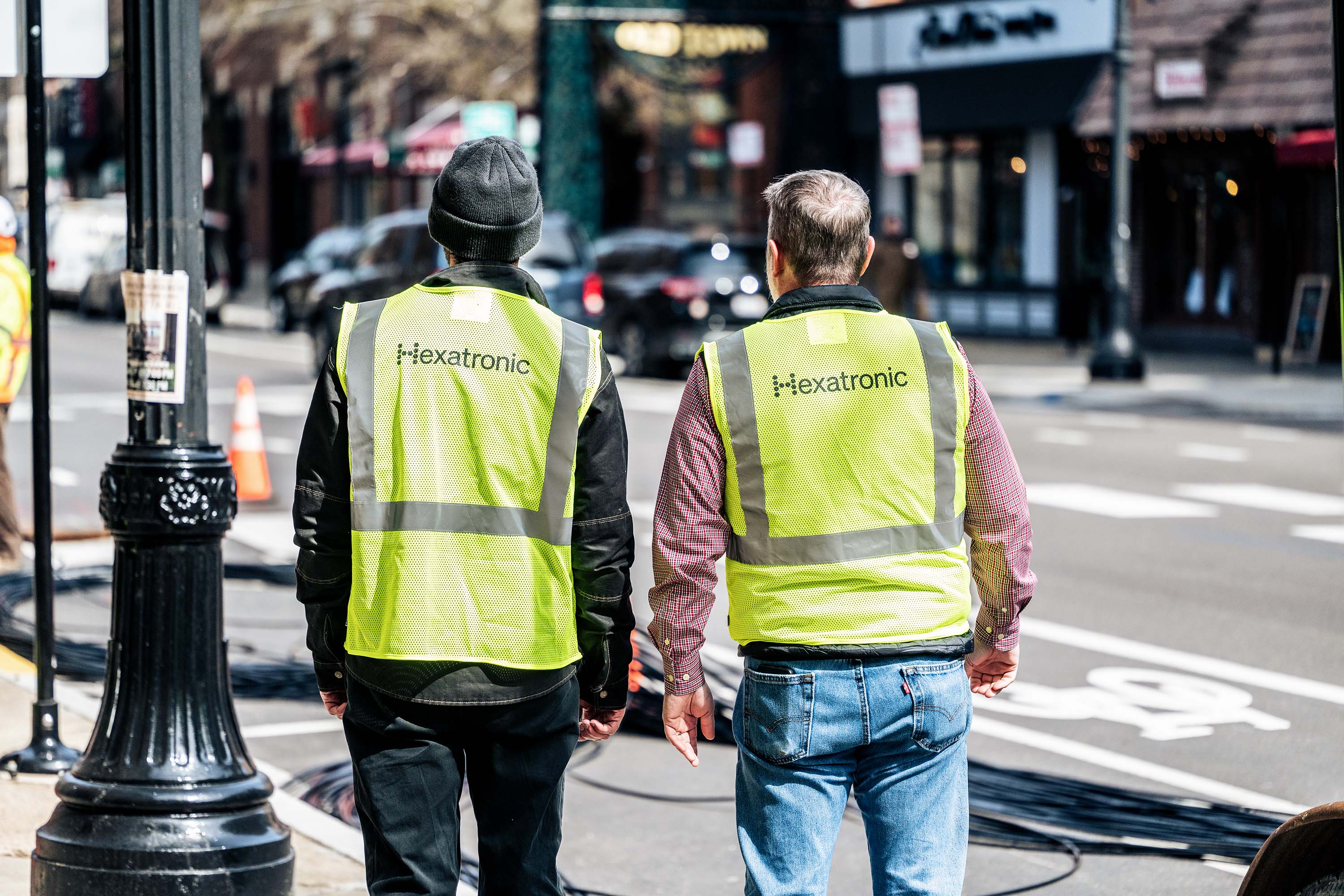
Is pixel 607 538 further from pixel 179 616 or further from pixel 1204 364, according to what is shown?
pixel 1204 364

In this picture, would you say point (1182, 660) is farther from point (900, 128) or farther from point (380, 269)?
point (380, 269)

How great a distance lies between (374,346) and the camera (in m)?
3.32

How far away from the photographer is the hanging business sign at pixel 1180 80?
24500 millimetres

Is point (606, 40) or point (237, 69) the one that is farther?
point (237, 69)

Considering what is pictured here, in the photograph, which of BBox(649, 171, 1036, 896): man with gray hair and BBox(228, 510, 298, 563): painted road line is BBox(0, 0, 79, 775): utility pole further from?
BBox(228, 510, 298, 563): painted road line

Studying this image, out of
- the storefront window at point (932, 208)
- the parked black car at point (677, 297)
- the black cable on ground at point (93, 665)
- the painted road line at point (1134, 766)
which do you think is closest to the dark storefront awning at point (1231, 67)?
the storefront window at point (932, 208)

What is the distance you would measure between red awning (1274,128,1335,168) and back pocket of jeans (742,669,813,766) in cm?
1995

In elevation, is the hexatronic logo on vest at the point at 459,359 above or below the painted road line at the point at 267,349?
below

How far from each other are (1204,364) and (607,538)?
2203 centimetres

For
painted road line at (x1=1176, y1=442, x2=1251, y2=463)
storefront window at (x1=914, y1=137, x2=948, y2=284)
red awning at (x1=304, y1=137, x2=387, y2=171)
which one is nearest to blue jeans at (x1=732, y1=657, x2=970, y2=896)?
painted road line at (x1=1176, y1=442, x2=1251, y2=463)

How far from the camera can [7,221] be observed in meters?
8.48

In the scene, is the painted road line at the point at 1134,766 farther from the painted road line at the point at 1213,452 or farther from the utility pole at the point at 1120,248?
the utility pole at the point at 1120,248

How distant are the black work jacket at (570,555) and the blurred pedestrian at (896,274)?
1746 cm

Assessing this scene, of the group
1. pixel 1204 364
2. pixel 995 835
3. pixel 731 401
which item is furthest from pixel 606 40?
pixel 731 401
